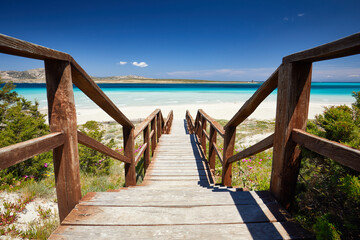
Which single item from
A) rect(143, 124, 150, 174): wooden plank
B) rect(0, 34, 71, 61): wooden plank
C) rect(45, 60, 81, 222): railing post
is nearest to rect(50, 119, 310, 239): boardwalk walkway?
rect(45, 60, 81, 222): railing post

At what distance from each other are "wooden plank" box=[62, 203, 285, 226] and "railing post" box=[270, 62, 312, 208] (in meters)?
0.19

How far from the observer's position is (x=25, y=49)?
945 millimetres

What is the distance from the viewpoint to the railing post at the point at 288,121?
1287 millimetres

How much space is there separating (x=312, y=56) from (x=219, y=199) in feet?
4.17

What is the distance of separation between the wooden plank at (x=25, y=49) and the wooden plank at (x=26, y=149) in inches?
17.5

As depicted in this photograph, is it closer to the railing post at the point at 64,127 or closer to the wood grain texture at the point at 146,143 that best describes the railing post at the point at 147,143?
the wood grain texture at the point at 146,143

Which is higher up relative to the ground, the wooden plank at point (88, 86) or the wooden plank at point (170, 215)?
the wooden plank at point (88, 86)

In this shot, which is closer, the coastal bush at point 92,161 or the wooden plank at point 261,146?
the wooden plank at point 261,146

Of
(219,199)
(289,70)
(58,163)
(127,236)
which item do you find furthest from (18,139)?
(289,70)

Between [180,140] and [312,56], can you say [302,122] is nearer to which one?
[312,56]

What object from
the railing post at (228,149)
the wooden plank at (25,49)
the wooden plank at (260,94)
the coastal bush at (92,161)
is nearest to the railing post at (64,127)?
the wooden plank at (25,49)

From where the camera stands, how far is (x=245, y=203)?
5.26 feet

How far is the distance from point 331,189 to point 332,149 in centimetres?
41

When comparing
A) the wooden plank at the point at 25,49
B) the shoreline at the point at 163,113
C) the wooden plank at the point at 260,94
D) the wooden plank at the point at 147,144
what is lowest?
the shoreline at the point at 163,113
